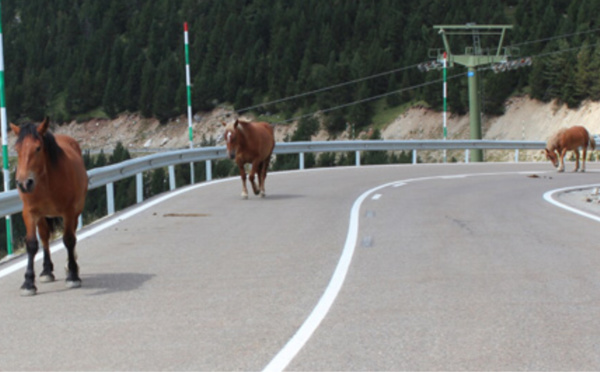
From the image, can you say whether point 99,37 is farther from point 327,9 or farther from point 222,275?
point 222,275

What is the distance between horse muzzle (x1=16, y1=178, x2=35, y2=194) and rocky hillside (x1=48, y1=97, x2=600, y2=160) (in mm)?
60073

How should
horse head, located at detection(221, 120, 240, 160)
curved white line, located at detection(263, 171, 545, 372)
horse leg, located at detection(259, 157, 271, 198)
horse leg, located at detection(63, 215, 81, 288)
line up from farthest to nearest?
horse leg, located at detection(259, 157, 271, 198) → horse head, located at detection(221, 120, 240, 160) → horse leg, located at detection(63, 215, 81, 288) → curved white line, located at detection(263, 171, 545, 372)

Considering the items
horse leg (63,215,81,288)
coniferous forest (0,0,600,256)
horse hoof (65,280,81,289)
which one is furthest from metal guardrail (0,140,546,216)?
coniferous forest (0,0,600,256)

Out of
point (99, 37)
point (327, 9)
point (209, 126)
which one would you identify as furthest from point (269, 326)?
point (99, 37)

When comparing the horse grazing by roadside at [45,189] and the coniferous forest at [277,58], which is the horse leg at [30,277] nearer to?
the horse grazing by roadside at [45,189]

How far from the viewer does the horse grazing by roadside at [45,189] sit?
326 inches

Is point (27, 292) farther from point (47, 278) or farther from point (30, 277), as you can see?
point (47, 278)

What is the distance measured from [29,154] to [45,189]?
45 cm

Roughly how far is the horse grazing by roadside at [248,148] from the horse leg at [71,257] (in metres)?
9.67

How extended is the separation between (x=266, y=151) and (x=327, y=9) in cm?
11930

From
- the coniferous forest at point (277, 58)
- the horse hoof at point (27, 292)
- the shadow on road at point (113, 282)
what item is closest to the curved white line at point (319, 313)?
the shadow on road at point (113, 282)

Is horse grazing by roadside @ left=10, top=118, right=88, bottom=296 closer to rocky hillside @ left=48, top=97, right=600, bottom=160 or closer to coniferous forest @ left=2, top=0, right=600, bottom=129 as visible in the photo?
rocky hillside @ left=48, top=97, right=600, bottom=160

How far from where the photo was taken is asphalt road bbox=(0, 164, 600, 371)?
6023 mm

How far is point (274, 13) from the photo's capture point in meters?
148
